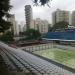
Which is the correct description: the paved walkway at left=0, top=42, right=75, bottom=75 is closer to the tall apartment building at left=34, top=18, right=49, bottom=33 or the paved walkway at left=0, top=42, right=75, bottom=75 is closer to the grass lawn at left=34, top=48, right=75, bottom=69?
the grass lawn at left=34, top=48, right=75, bottom=69

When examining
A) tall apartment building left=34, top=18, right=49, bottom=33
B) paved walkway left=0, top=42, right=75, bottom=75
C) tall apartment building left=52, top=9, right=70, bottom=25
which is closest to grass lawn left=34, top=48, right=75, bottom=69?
paved walkway left=0, top=42, right=75, bottom=75

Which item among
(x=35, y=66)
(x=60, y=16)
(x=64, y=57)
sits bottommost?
(x=64, y=57)

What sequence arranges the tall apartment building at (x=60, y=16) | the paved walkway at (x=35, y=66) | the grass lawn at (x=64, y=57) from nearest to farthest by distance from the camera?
the paved walkway at (x=35, y=66), the grass lawn at (x=64, y=57), the tall apartment building at (x=60, y=16)

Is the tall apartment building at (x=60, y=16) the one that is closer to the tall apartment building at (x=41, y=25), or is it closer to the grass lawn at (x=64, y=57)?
the tall apartment building at (x=41, y=25)

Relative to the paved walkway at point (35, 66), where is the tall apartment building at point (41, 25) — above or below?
above

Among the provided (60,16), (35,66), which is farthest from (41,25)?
(35,66)

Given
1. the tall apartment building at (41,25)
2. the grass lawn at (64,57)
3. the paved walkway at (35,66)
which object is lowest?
the grass lawn at (64,57)

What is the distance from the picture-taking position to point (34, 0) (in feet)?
12.1

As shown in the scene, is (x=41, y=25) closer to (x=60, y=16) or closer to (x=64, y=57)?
(x=60, y=16)

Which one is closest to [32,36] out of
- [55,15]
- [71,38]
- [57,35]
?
[57,35]

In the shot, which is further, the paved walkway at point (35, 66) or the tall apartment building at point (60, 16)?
the tall apartment building at point (60, 16)

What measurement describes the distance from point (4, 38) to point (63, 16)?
2216cm

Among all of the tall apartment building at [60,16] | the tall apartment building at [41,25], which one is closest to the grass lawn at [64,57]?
the tall apartment building at [41,25]

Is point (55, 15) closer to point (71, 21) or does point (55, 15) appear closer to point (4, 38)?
point (71, 21)
